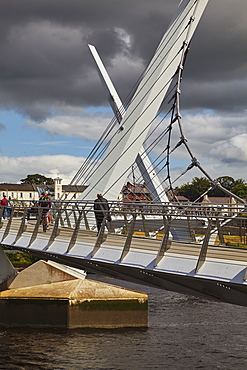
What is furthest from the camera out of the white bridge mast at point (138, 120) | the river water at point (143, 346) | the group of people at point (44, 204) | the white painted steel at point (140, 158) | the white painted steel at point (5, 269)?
the white painted steel at point (140, 158)

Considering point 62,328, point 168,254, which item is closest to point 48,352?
point 62,328

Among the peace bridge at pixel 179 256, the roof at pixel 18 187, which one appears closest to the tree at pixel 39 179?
the roof at pixel 18 187

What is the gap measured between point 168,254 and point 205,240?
50.7 inches

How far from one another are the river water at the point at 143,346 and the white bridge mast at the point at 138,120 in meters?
5.95

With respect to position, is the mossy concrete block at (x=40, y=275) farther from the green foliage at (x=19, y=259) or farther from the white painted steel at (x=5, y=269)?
the green foliage at (x=19, y=259)

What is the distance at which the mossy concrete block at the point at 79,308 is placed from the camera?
2545 centimetres

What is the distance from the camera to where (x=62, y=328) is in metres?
25.5

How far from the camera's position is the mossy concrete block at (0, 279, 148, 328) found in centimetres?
2545

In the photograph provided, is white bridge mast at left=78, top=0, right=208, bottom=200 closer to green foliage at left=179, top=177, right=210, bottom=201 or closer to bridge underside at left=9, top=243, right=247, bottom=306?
bridge underside at left=9, top=243, right=247, bottom=306

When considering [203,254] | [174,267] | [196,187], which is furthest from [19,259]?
[196,187]

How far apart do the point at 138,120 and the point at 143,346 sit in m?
10.7

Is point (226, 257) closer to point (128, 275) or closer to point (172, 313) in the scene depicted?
point (128, 275)

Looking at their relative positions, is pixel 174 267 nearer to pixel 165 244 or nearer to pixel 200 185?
pixel 165 244

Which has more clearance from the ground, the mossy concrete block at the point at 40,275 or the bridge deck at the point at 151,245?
the bridge deck at the point at 151,245
